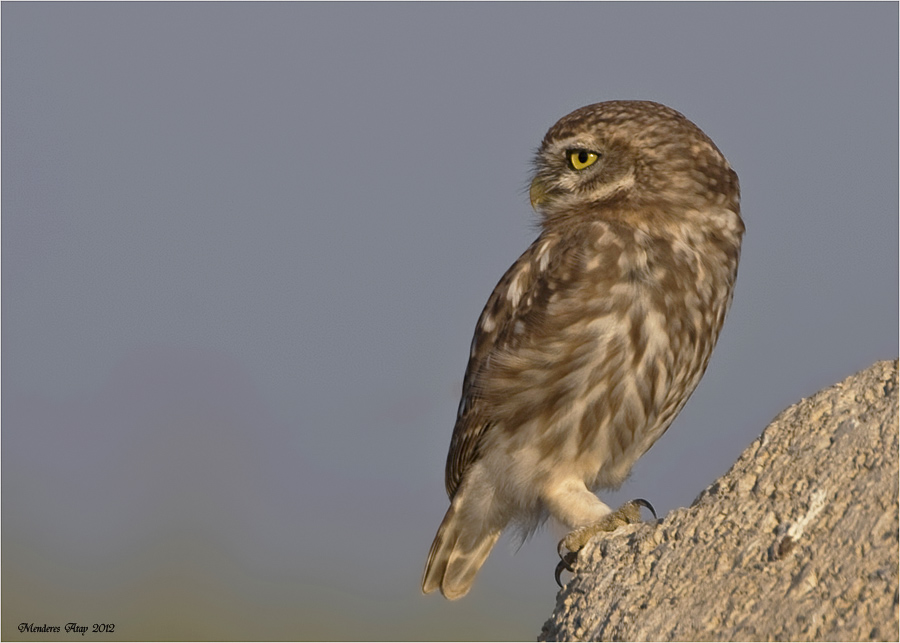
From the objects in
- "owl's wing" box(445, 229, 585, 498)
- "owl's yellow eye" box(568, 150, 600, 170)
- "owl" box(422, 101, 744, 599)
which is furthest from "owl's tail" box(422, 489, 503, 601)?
"owl's yellow eye" box(568, 150, 600, 170)

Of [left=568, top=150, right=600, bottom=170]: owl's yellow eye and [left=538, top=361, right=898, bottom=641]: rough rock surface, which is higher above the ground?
[left=568, top=150, right=600, bottom=170]: owl's yellow eye

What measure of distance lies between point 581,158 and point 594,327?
851 millimetres

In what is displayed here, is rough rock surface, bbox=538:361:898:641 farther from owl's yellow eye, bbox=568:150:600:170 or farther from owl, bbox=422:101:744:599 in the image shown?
owl's yellow eye, bbox=568:150:600:170

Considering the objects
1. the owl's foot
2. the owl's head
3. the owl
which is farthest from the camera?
the owl's head

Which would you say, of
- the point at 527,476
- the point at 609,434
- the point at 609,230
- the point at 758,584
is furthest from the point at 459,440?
the point at 758,584

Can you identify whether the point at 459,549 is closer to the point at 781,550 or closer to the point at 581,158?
the point at 581,158

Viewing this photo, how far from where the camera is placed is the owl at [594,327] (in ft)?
13.7

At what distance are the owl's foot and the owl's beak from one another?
1423 mm

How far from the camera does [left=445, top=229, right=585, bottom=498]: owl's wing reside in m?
4.30

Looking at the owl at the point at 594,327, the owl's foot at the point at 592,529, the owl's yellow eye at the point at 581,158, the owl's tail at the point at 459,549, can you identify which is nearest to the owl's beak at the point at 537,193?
the owl at the point at 594,327

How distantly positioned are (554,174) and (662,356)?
3.42 ft

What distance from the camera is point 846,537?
8.89 ft

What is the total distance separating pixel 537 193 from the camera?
4871mm

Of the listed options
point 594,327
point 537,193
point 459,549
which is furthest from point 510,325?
point 459,549
